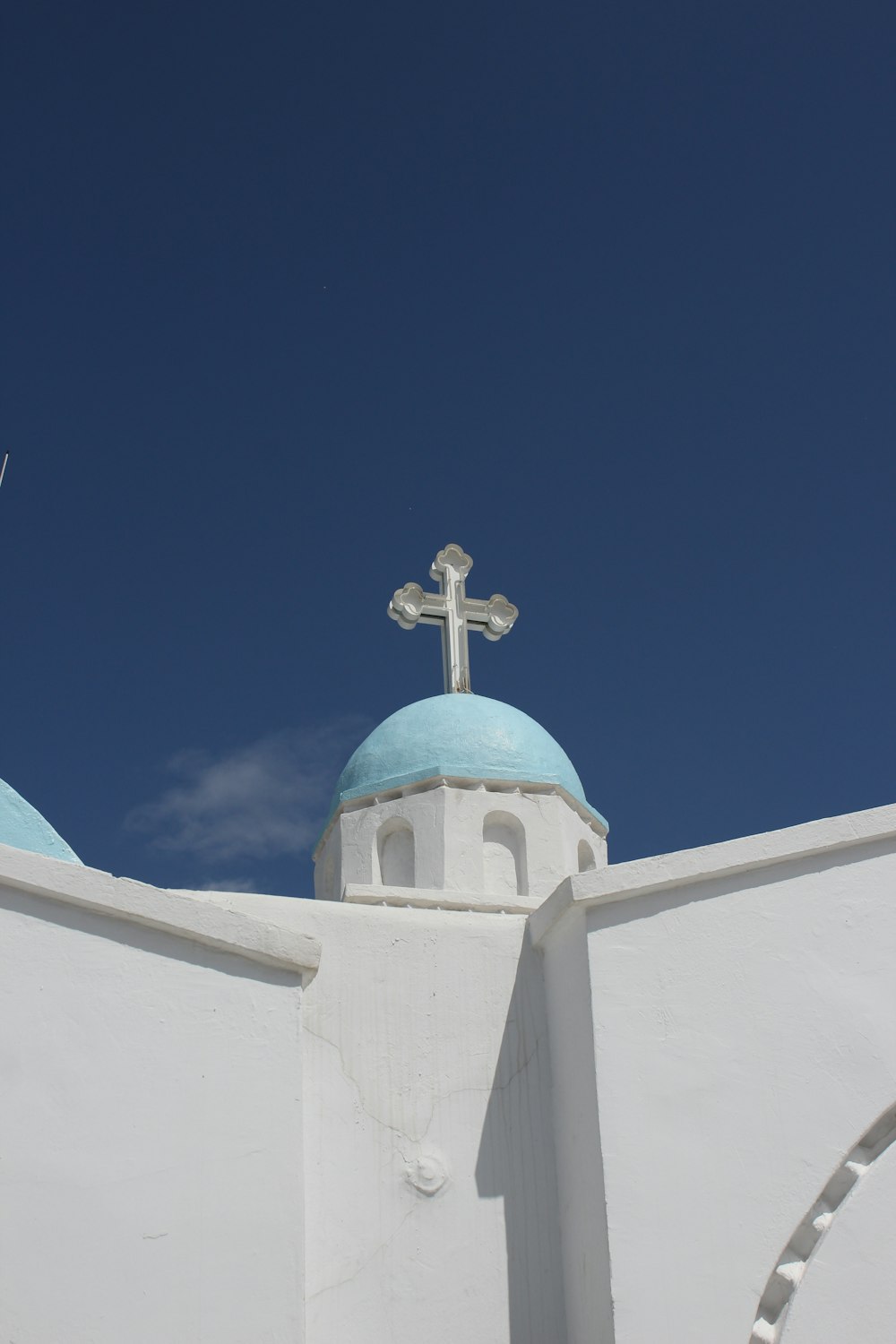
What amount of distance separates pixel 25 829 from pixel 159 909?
7.16 feet

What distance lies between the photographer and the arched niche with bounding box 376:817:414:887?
988 cm

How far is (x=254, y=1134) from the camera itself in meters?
5.64

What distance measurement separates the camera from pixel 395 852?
32.8 ft

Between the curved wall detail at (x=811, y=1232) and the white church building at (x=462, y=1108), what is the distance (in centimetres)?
2

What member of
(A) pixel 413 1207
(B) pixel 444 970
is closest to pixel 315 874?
(B) pixel 444 970

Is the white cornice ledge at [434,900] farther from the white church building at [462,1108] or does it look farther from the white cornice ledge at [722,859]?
the white cornice ledge at [722,859]

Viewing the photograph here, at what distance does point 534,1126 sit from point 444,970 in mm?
897

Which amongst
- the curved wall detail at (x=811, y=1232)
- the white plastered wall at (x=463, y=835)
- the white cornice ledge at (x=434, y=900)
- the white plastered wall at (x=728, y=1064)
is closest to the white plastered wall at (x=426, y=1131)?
the white plastered wall at (x=728, y=1064)

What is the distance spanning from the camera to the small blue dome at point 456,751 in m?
10.0

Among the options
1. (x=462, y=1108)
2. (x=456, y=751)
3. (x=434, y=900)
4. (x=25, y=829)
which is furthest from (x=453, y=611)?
(x=462, y=1108)

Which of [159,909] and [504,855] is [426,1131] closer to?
[159,909]

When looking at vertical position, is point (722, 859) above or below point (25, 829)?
below

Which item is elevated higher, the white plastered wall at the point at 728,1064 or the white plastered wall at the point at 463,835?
the white plastered wall at the point at 463,835

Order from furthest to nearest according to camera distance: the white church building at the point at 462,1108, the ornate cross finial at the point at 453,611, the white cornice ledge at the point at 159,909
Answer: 1. the ornate cross finial at the point at 453,611
2. the white cornice ledge at the point at 159,909
3. the white church building at the point at 462,1108
